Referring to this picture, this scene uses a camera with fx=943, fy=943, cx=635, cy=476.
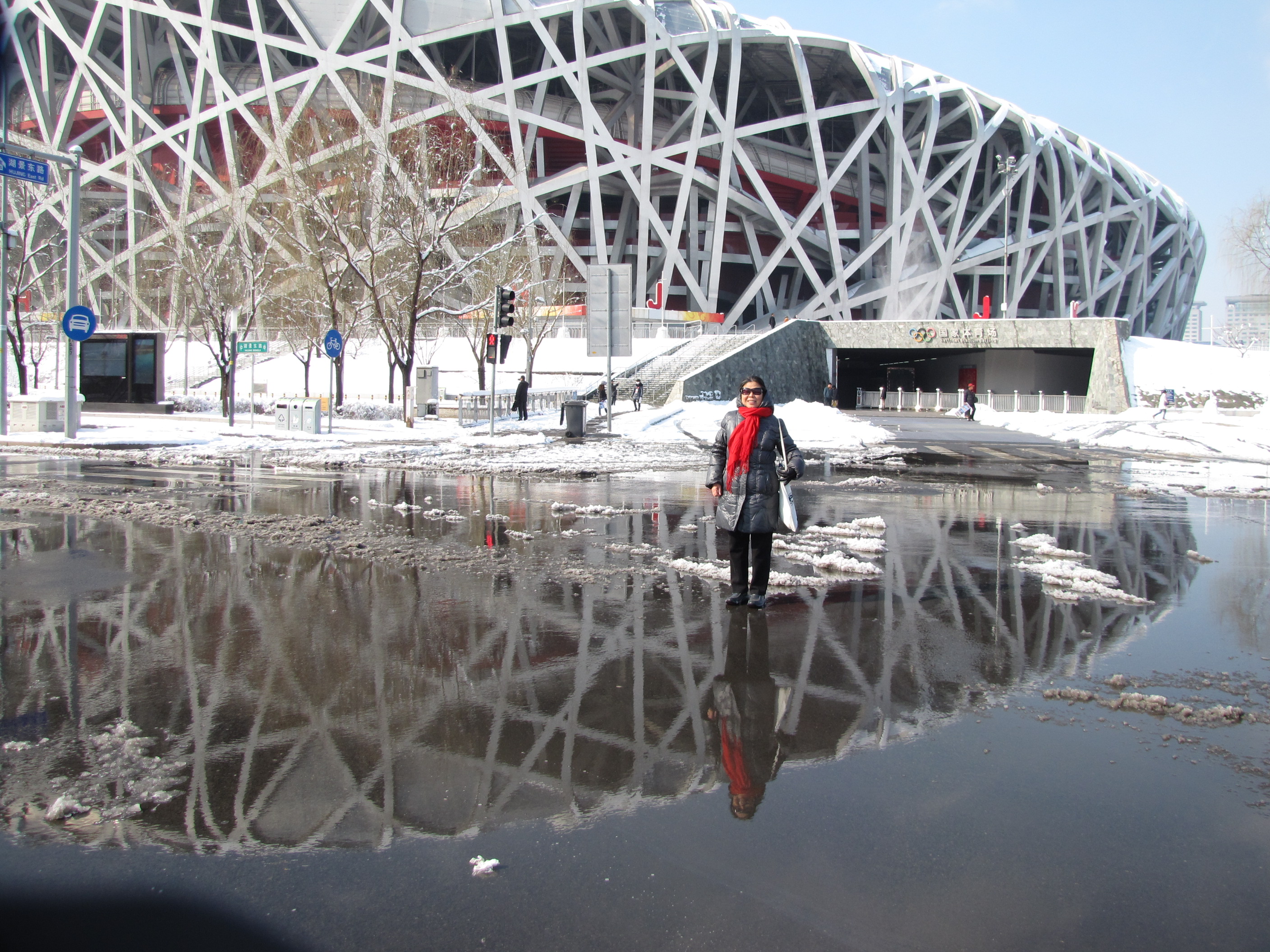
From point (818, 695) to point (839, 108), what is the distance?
61052 mm

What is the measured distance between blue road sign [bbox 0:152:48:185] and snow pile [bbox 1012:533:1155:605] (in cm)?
1943

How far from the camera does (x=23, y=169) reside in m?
18.9

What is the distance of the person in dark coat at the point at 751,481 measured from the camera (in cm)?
640

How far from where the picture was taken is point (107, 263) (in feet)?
189

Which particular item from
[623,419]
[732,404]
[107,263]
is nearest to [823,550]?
[623,419]

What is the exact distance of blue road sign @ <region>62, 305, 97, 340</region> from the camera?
20047 mm

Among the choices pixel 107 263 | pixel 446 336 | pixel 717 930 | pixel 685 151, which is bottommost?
pixel 717 930

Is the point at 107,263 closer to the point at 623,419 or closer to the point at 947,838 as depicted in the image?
the point at 623,419

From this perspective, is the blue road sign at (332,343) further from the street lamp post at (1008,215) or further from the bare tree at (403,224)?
the street lamp post at (1008,215)

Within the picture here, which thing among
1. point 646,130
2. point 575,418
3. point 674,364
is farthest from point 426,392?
point 646,130

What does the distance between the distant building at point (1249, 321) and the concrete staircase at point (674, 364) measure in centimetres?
3227

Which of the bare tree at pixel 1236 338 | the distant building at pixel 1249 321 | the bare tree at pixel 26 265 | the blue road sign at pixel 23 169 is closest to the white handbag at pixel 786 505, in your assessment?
the blue road sign at pixel 23 169

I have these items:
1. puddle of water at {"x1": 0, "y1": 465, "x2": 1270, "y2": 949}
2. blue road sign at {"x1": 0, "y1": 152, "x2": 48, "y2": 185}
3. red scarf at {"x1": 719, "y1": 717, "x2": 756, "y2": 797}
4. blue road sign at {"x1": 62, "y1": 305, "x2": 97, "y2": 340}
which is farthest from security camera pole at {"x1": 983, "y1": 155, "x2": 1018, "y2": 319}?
red scarf at {"x1": 719, "y1": 717, "x2": 756, "y2": 797}

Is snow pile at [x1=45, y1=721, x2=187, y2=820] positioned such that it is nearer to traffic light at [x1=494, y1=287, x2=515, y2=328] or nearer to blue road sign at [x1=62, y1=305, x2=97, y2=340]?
blue road sign at [x1=62, y1=305, x2=97, y2=340]
